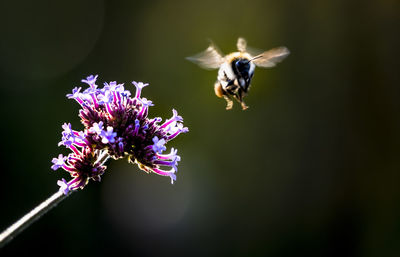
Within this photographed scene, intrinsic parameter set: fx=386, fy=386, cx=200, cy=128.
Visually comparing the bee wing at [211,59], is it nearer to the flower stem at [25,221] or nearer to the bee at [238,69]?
the bee at [238,69]

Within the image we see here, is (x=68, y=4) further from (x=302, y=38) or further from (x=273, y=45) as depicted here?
(x=302, y=38)

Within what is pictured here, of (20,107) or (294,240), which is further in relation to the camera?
(294,240)

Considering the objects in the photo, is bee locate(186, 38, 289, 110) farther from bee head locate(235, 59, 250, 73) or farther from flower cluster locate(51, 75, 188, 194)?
flower cluster locate(51, 75, 188, 194)

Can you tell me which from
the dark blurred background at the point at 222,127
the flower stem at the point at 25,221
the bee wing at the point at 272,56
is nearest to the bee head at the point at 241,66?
the bee wing at the point at 272,56

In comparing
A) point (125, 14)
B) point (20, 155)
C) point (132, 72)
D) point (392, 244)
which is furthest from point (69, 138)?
point (392, 244)

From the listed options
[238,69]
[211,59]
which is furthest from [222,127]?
[238,69]

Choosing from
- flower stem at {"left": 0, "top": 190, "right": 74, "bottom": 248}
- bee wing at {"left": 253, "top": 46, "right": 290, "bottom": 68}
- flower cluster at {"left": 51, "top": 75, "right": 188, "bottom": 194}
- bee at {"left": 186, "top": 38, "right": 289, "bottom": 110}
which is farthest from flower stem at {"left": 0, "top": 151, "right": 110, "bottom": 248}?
bee wing at {"left": 253, "top": 46, "right": 290, "bottom": 68}
